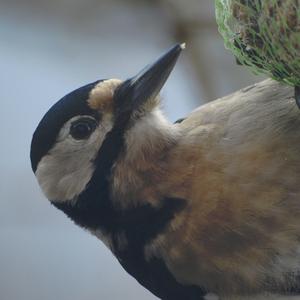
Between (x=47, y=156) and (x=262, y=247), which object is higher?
(x=47, y=156)

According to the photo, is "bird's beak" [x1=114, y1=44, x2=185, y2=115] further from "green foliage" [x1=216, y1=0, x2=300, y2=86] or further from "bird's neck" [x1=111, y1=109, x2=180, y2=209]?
"green foliage" [x1=216, y1=0, x2=300, y2=86]

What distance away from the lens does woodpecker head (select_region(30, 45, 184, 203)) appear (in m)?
2.34

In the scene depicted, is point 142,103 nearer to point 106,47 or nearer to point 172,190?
point 172,190

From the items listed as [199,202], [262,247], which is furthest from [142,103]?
[262,247]

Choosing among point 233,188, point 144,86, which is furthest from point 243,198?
point 144,86

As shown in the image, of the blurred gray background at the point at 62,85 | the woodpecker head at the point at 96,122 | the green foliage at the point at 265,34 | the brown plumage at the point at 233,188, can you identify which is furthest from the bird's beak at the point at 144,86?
the blurred gray background at the point at 62,85

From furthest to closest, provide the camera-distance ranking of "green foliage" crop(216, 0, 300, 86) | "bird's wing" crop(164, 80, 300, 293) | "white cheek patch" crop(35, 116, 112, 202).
A: 1. "white cheek patch" crop(35, 116, 112, 202)
2. "bird's wing" crop(164, 80, 300, 293)
3. "green foliage" crop(216, 0, 300, 86)

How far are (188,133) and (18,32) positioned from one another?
2.69 meters

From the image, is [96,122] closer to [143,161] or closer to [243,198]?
[143,161]

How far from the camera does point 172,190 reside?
2.27 metres

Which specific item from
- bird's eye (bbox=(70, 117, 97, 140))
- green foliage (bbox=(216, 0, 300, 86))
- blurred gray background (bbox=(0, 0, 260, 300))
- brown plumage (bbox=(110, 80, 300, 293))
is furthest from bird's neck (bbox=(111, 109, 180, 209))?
blurred gray background (bbox=(0, 0, 260, 300))

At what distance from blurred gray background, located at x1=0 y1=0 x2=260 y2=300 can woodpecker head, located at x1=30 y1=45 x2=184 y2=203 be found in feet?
6.80

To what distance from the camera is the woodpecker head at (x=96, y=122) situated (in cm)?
234

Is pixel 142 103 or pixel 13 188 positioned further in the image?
pixel 13 188
